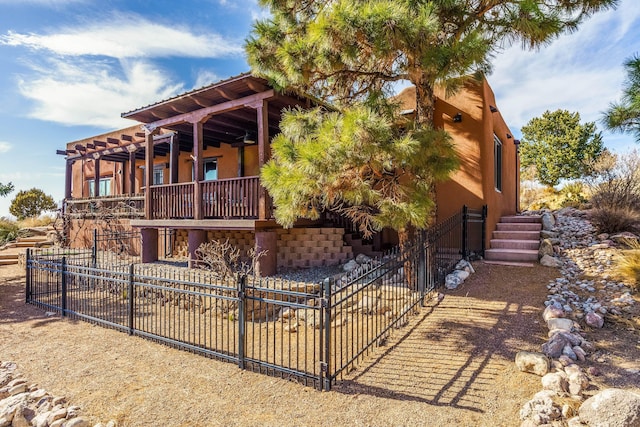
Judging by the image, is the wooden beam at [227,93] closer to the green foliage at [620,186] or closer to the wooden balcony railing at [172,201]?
the wooden balcony railing at [172,201]

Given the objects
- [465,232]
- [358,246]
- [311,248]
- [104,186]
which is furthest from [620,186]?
[104,186]

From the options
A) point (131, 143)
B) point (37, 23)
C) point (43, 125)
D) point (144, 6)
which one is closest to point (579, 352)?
point (144, 6)

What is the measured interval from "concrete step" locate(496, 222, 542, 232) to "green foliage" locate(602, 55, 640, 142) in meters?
2.93

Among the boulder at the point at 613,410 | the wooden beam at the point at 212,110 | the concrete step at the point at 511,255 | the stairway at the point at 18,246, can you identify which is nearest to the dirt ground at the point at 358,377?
the boulder at the point at 613,410

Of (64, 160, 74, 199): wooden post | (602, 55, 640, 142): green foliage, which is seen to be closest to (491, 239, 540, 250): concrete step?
(602, 55, 640, 142): green foliage

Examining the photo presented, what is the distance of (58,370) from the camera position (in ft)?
15.0

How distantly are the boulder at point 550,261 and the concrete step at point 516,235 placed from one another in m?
1.24

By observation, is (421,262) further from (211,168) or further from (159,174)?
(159,174)

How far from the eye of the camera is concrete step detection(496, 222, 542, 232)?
902 cm

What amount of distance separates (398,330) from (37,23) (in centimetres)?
1134

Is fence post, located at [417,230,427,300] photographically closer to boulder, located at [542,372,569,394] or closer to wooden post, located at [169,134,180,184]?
boulder, located at [542,372,569,394]

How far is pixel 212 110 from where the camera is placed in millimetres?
8836

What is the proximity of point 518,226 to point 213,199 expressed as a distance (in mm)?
7961

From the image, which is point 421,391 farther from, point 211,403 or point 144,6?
point 144,6
